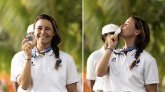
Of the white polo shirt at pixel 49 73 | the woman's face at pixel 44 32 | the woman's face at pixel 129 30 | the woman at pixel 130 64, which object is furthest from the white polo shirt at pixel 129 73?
the woman's face at pixel 44 32

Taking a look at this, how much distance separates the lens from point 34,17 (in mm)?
2236

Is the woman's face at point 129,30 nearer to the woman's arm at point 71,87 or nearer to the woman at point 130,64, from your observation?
the woman at point 130,64

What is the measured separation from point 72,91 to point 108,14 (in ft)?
2.33

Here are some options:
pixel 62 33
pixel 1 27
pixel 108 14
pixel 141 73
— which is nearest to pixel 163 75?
pixel 141 73

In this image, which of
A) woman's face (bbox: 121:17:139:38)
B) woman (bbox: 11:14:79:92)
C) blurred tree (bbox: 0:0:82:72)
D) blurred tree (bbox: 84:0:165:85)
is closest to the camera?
woman (bbox: 11:14:79:92)

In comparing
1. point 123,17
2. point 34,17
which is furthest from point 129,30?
point 34,17

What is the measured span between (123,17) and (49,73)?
28.5 inches

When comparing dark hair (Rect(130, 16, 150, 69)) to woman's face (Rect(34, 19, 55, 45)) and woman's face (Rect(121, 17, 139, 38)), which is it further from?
woman's face (Rect(34, 19, 55, 45))

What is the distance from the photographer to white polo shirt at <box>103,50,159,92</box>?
1.73 meters

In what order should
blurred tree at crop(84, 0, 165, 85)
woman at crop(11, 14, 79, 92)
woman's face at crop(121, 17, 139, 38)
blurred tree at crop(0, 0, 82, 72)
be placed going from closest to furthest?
woman at crop(11, 14, 79, 92)
woman's face at crop(121, 17, 139, 38)
blurred tree at crop(84, 0, 165, 85)
blurred tree at crop(0, 0, 82, 72)

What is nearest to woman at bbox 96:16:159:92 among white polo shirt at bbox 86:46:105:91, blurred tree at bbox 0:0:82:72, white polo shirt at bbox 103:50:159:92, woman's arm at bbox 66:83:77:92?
white polo shirt at bbox 103:50:159:92

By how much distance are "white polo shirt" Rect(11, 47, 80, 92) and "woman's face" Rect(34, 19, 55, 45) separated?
8 cm

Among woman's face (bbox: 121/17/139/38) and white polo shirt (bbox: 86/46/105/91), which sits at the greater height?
woman's face (bbox: 121/17/139/38)

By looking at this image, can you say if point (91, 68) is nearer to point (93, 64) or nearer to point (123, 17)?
point (93, 64)
